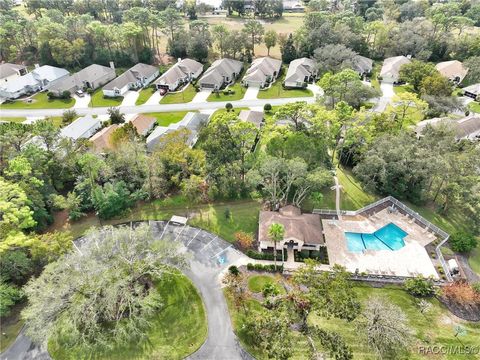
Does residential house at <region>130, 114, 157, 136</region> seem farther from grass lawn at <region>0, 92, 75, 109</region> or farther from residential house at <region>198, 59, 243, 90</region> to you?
grass lawn at <region>0, 92, 75, 109</region>

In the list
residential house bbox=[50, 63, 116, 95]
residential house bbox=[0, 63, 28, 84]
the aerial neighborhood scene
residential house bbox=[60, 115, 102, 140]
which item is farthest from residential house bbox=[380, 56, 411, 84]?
residential house bbox=[0, 63, 28, 84]

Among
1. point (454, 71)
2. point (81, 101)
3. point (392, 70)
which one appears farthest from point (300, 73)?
point (81, 101)

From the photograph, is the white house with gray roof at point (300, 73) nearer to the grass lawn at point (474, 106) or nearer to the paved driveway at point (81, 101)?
the grass lawn at point (474, 106)

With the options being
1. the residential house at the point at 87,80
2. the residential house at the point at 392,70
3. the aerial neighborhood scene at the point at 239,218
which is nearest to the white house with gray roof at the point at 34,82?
the aerial neighborhood scene at the point at 239,218

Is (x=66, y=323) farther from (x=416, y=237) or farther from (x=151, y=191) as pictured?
(x=416, y=237)

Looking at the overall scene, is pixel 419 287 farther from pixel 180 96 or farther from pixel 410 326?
pixel 180 96

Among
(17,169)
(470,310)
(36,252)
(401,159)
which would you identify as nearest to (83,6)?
(17,169)
